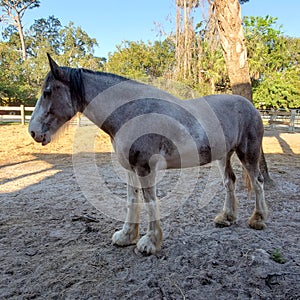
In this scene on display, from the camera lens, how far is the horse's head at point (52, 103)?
1.98m

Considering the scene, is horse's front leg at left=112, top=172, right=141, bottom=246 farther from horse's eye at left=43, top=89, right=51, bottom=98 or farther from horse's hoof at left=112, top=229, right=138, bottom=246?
horse's eye at left=43, top=89, right=51, bottom=98

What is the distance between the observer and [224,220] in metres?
2.79

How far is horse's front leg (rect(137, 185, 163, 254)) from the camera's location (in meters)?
2.17

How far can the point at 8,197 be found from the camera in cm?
368

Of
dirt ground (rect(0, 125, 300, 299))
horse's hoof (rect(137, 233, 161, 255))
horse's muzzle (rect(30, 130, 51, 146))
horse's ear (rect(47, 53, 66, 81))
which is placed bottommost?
dirt ground (rect(0, 125, 300, 299))

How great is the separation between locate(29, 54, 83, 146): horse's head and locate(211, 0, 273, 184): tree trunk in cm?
294

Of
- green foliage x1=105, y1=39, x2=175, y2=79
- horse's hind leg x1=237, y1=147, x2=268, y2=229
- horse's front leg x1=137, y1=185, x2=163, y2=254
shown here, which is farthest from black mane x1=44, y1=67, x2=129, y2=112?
green foliage x1=105, y1=39, x2=175, y2=79

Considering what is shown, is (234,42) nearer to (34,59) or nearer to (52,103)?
(52,103)

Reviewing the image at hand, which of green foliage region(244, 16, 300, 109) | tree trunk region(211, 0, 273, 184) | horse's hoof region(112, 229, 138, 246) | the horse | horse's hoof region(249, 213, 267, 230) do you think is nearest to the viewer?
the horse

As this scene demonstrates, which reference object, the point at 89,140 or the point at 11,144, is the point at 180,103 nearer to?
the point at 89,140

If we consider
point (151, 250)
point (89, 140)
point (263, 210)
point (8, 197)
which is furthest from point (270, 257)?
point (89, 140)

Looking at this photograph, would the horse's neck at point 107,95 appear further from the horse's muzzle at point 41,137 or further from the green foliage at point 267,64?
the green foliage at point 267,64

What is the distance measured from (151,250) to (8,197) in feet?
8.42

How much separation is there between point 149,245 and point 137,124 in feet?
3.43
